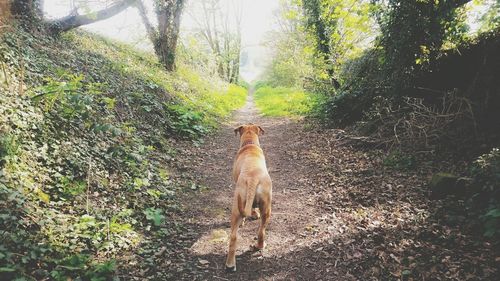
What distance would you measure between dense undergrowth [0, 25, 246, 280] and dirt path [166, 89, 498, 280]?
0.70 meters

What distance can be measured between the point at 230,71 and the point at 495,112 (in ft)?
102

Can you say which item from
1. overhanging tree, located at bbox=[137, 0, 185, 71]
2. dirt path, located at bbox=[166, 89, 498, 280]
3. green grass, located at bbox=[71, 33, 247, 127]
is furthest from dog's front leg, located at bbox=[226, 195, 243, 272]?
overhanging tree, located at bbox=[137, 0, 185, 71]

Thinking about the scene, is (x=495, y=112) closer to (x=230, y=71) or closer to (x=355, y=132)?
(x=355, y=132)

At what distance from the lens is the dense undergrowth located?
3492mm

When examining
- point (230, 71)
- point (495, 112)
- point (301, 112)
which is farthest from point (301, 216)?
point (230, 71)

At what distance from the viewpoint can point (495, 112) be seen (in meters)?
5.54

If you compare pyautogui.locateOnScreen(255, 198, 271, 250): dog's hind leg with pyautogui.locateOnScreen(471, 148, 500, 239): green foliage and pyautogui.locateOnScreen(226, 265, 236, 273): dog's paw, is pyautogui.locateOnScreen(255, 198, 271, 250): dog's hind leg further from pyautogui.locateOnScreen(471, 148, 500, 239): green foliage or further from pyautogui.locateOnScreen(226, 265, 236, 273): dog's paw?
pyautogui.locateOnScreen(471, 148, 500, 239): green foliage

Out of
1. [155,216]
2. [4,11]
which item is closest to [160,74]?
[4,11]

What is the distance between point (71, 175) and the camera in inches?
190

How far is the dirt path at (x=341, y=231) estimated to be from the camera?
380cm

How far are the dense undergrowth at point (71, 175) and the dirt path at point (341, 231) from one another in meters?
0.70

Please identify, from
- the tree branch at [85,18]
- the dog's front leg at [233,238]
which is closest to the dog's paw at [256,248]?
the dog's front leg at [233,238]

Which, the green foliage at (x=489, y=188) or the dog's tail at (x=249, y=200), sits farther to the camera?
the dog's tail at (x=249, y=200)

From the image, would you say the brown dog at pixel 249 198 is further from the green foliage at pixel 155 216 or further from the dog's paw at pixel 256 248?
the green foliage at pixel 155 216
